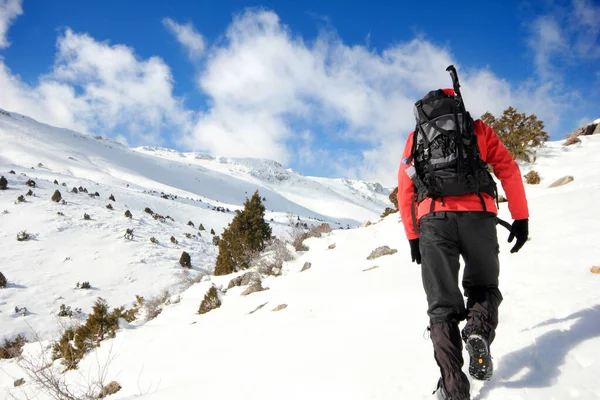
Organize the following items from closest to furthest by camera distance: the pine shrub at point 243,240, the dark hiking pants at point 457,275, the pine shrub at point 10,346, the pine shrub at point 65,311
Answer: the dark hiking pants at point 457,275
the pine shrub at point 10,346
the pine shrub at point 65,311
the pine shrub at point 243,240

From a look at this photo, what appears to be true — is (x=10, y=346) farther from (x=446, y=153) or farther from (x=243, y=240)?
(x=446, y=153)

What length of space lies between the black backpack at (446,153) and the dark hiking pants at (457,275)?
153 mm

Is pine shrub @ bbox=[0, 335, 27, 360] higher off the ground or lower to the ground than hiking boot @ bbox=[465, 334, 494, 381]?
lower

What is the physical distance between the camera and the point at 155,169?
99438 millimetres

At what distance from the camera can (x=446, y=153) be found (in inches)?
85.1

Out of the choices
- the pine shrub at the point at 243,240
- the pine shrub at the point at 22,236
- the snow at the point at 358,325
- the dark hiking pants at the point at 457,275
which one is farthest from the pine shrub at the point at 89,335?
the pine shrub at the point at 22,236

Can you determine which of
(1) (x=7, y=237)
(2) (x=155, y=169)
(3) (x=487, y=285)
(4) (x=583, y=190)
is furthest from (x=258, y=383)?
(2) (x=155, y=169)

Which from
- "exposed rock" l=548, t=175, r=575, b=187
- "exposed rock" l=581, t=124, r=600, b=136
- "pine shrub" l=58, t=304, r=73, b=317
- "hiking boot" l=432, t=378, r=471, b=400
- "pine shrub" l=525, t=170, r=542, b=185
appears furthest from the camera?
"exposed rock" l=581, t=124, r=600, b=136

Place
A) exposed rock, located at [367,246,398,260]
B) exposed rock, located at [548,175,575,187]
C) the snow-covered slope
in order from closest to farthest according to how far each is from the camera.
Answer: exposed rock, located at [367,246,398,260] → exposed rock, located at [548,175,575,187] → the snow-covered slope

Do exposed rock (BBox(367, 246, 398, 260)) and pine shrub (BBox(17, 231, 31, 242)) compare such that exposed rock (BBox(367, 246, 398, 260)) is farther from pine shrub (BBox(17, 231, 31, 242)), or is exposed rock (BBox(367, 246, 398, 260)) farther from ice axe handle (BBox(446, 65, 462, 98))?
pine shrub (BBox(17, 231, 31, 242))

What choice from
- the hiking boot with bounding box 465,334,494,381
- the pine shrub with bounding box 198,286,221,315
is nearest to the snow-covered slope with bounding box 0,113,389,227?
the pine shrub with bounding box 198,286,221,315

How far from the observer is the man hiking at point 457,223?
6.34ft

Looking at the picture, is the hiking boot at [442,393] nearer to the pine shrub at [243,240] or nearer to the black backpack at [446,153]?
the black backpack at [446,153]

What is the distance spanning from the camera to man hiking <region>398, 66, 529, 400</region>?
1.93 meters
